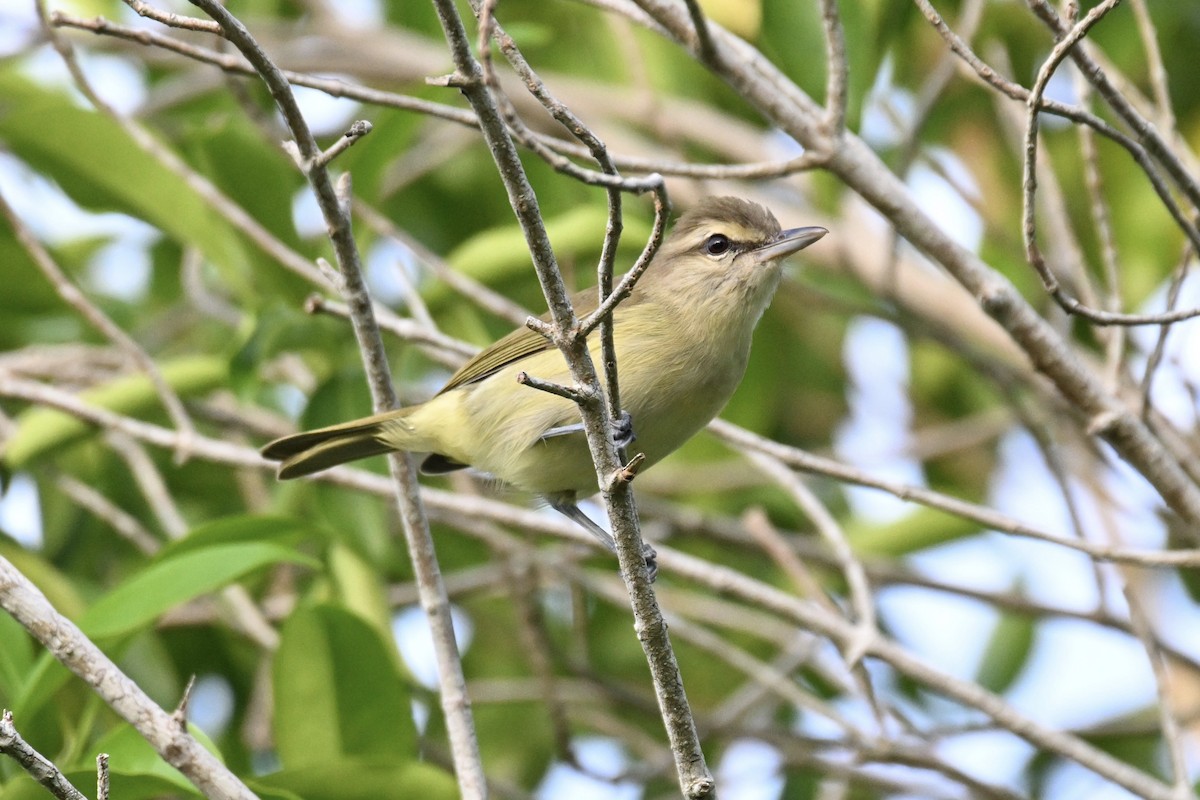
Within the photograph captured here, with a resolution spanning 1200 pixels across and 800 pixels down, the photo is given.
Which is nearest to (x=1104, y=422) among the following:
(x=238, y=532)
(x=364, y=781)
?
(x=364, y=781)

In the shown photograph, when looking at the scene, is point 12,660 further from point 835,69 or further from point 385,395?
point 835,69

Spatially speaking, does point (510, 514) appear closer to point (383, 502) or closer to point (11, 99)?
point (383, 502)

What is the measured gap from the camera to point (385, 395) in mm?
3367

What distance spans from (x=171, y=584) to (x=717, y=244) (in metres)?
1.91

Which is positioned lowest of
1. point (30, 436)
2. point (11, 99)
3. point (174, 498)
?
point (30, 436)

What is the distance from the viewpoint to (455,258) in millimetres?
4855

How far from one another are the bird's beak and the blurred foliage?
1.15 feet

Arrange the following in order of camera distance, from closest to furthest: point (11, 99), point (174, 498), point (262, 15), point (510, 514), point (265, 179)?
point (510, 514) < point (265, 179) < point (11, 99) < point (174, 498) < point (262, 15)

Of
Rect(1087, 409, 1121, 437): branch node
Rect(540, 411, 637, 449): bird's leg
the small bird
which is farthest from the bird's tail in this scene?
Rect(1087, 409, 1121, 437): branch node

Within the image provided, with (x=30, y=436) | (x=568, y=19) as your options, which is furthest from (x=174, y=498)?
(x=568, y=19)

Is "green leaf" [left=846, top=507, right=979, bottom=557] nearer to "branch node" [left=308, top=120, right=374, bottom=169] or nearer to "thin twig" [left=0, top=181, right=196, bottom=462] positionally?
"thin twig" [left=0, top=181, right=196, bottom=462]

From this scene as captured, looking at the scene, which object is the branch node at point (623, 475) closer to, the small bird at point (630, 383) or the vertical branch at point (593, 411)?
the vertical branch at point (593, 411)

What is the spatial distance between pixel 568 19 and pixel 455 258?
2011mm

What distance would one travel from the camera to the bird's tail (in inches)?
165
